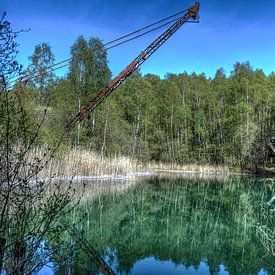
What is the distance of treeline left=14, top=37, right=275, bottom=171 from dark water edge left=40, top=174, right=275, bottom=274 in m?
12.6

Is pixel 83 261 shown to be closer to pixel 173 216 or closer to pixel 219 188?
pixel 173 216

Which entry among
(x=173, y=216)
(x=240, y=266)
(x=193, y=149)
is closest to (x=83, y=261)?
(x=240, y=266)

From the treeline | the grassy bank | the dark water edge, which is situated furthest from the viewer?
the treeline

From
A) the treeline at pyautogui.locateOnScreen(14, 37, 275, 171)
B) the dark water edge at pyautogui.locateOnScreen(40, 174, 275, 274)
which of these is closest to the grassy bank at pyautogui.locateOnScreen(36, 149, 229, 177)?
the dark water edge at pyautogui.locateOnScreen(40, 174, 275, 274)

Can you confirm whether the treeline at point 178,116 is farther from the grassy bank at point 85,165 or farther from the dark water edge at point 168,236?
the dark water edge at point 168,236

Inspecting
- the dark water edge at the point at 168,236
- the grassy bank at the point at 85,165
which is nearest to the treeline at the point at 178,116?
the grassy bank at the point at 85,165

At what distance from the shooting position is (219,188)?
18641mm

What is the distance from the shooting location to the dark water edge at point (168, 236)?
238 inches

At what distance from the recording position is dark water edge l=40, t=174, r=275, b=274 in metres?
6.05

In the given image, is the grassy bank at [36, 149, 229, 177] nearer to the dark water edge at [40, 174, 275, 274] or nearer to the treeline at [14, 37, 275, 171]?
the dark water edge at [40, 174, 275, 274]

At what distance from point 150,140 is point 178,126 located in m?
3.38

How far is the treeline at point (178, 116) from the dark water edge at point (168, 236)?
12.6 m

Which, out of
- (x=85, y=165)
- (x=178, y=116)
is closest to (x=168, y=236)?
(x=85, y=165)

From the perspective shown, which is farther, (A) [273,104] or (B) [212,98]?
(B) [212,98]
